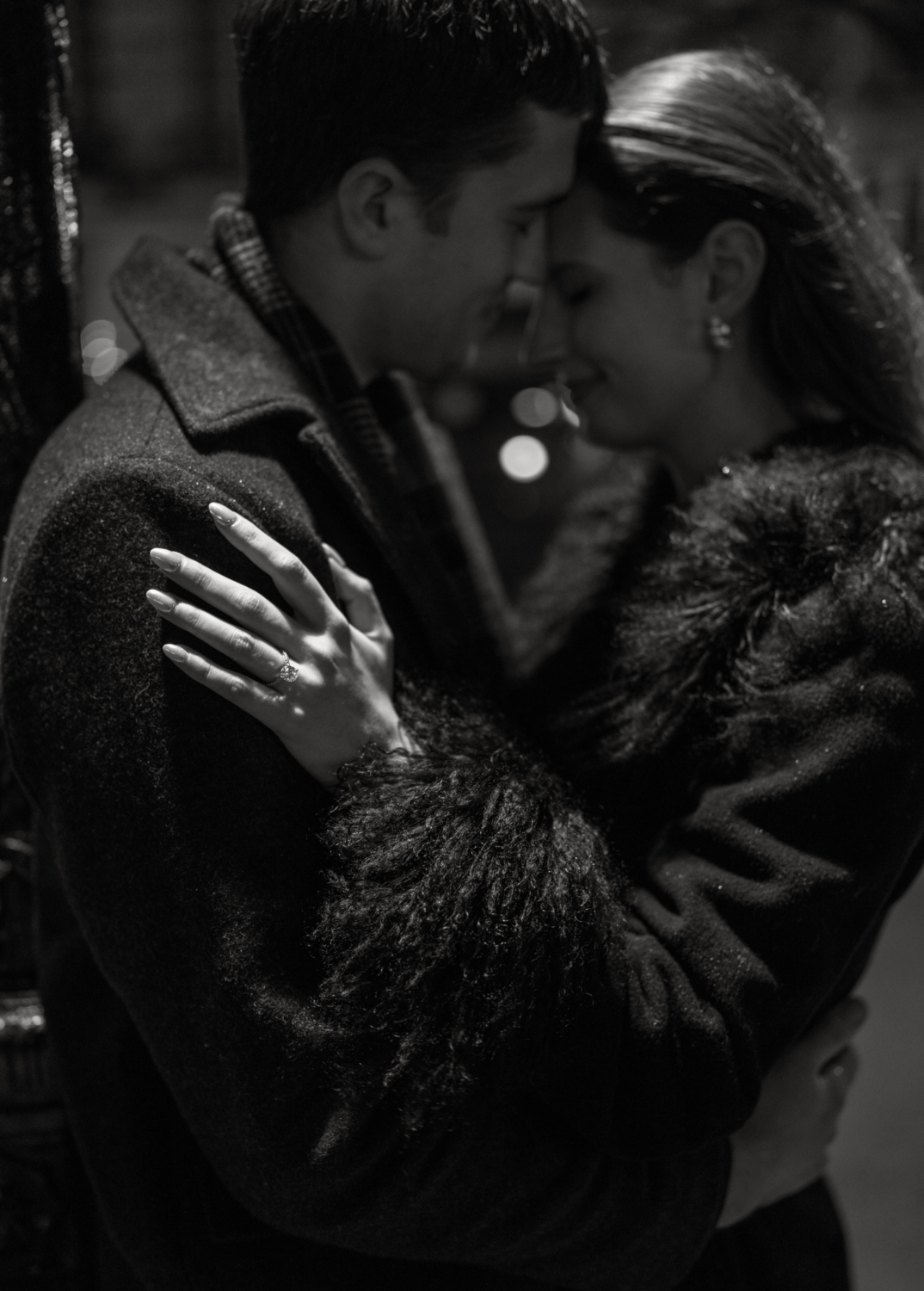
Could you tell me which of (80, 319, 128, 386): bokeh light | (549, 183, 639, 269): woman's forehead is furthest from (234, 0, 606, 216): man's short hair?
(80, 319, 128, 386): bokeh light

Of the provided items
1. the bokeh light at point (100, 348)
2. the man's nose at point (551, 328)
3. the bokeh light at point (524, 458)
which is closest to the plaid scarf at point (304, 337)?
the man's nose at point (551, 328)

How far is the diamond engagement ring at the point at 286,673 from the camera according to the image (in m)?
1.23

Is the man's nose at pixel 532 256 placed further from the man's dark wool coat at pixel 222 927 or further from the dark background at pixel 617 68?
the dark background at pixel 617 68

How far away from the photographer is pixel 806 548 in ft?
4.89

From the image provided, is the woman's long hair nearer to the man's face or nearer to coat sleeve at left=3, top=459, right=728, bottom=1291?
the man's face

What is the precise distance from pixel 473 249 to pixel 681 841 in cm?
77

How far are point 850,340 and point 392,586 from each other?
79cm

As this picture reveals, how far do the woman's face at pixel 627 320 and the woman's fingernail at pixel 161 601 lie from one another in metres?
0.98

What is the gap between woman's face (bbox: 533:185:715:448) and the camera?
1.87m

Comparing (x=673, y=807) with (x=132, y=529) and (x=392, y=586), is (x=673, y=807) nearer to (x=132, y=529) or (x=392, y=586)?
(x=392, y=586)

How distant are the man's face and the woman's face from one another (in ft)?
0.56

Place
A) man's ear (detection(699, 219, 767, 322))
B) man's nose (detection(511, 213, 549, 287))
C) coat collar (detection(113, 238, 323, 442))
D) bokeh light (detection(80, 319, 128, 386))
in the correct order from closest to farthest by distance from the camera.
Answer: coat collar (detection(113, 238, 323, 442)) → man's nose (detection(511, 213, 549, 287)) → man's ear (detection(699, 219, 767, 322)) → bokeh light (detection(80, 319, 128, 386))

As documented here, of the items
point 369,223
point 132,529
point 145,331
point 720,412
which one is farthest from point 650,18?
Result: point 132,529

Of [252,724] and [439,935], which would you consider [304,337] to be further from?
[439,935]
